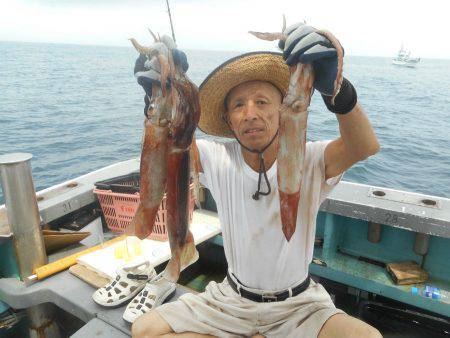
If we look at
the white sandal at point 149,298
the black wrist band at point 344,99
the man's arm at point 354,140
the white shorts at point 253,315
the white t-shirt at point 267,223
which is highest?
the black wrist band at point 344,99

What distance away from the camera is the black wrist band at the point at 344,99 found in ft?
6.89

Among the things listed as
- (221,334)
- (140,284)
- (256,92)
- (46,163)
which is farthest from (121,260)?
(46,163)

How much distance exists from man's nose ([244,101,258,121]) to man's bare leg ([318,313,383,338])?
154 cm

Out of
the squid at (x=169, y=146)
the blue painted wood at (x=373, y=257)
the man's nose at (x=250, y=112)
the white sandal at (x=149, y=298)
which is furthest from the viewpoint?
the blue painted wood at (x=373, y=257)

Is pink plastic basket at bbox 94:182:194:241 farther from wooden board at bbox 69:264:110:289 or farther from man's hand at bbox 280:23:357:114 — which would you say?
man's hand at bbox 280:23:357:114

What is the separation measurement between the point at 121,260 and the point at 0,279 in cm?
132

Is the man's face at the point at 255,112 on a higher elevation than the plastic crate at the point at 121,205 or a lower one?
higher

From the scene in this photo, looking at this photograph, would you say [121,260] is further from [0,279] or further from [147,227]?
[147,227]

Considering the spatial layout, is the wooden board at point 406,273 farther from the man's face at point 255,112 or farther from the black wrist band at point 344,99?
the black wrist band at point 344,99

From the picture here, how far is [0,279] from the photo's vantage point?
4023mm

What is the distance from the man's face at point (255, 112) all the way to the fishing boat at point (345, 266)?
6.26 feet

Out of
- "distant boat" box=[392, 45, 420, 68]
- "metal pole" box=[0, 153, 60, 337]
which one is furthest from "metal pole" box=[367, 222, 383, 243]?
"distant boat" box=[392, 45, 420, 68]

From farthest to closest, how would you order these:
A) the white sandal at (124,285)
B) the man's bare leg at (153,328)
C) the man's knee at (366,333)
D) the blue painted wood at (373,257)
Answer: the blue painted wood at (373,257), the white sandal at (124,285), the man's bare leg at (153,328), the man's knee at (366,333)

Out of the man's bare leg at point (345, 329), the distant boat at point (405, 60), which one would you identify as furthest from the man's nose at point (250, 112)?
the distant boat at point (405, 60)
